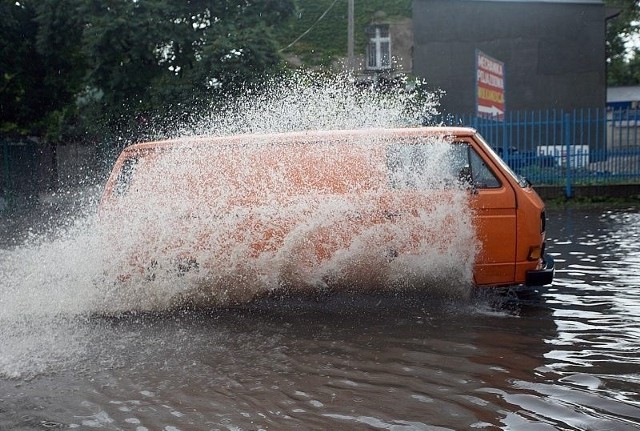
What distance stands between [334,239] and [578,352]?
2341mm

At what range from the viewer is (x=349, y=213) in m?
6.42

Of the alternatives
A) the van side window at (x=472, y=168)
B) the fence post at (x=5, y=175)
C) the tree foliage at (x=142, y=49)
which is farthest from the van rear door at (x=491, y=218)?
the fence post at (x=5, y=175)

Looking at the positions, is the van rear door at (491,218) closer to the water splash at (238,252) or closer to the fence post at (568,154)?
the water splash at (238,252)

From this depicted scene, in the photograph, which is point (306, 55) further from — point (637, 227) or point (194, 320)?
point (194, 320)

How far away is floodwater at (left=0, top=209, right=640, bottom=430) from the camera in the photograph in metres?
4.07

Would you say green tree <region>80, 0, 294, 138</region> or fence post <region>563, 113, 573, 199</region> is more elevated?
green tree <region>80, 0, 294, 138</region>

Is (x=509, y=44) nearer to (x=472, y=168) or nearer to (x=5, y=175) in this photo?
(x=5, y=175)

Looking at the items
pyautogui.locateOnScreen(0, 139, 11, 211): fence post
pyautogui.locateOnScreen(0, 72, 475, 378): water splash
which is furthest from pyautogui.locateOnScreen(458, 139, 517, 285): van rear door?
pyautogui.locateOnScreen(0, 139, 11, 211): fence post

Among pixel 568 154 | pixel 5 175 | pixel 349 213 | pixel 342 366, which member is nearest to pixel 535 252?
pixel 349 213

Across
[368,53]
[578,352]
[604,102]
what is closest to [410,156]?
[578,352]

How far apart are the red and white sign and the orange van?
10854 millimetres

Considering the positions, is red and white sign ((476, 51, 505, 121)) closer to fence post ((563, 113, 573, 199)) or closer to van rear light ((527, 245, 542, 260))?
fence post ((563, 113, 573, 199))

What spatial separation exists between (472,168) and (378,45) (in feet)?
84.0

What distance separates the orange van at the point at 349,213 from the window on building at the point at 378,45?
25.1 m
